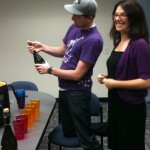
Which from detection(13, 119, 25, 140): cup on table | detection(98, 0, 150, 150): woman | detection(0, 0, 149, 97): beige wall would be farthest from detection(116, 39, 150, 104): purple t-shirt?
detection(0, 0, 149, 97): beige wall

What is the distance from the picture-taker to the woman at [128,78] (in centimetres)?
177

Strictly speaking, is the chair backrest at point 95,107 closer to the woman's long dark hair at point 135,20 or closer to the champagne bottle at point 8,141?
the woman's long dark hair at point 135,20

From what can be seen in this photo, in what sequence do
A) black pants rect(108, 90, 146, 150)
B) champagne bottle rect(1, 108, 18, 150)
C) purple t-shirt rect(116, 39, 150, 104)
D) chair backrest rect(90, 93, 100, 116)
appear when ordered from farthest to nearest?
chair backrest rect(90, 93, 100, 116)
black pants rect(108, 90, 146, 150)
purple t-shirt rect(116, 39, 150, 104)
champagne bottle rect(1, 108, 18, 150)

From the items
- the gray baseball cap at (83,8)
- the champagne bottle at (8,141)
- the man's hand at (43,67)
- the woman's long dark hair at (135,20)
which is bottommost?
the champagne bottle at (8,141)

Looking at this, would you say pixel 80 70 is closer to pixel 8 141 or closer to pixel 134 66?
pixel 134 66

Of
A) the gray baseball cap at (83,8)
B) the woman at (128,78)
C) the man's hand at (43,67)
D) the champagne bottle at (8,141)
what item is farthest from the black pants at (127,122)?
the champagne bottle at (8,141)

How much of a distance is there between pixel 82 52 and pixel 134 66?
1.66 ft

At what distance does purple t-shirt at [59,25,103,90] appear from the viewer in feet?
7.02

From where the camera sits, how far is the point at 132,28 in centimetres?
181

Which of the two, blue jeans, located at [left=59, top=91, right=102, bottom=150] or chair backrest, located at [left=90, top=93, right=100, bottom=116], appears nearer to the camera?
blue jeans, located at [left=59, top=91, right=102, bottom=150]

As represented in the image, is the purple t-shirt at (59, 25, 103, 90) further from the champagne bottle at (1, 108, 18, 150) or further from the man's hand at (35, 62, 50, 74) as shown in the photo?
the champagne bottle at (1, 108, 18, 150)

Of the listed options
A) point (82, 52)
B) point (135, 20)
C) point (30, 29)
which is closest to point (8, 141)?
point (82, 52)

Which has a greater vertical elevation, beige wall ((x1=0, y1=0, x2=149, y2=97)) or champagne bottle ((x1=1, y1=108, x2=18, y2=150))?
beige wall ((x1=0, y1=0, x2=149, y2=97))

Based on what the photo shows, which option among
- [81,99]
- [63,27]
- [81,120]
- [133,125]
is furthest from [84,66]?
[63,27]
